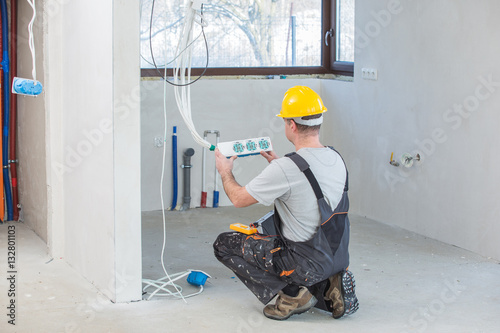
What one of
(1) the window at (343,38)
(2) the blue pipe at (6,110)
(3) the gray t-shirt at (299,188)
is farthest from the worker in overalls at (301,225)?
(1) the window at (343,38)

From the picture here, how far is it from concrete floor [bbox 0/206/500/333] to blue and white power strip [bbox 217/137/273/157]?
706mm

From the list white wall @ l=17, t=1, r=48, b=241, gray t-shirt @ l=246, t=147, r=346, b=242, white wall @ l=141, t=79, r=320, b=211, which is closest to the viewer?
gray t-shirt @ l=246, t=147, r=346, b=242

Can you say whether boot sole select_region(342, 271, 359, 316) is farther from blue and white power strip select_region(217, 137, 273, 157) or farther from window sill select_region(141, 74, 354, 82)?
window sill select_region(141, 74, 354, 82)

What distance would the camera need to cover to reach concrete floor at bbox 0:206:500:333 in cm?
289

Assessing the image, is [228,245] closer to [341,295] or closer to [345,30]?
[341,295]

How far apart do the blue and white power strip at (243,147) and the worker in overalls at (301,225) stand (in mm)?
46

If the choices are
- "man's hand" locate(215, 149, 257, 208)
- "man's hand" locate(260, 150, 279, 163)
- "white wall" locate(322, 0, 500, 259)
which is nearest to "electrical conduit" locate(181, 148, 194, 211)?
"white wall" locate(322, 0, 500, 259)

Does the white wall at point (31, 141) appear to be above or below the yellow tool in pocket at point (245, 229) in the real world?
above

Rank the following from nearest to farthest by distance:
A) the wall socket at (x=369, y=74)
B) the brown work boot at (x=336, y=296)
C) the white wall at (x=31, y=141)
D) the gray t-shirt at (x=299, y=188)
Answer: the gray t-shirt at (x=299, y=188)
the brown work boot at (x=336, y=296)
the white wall at (x=31, y=141)
the wall socket at (x=369, y=74)

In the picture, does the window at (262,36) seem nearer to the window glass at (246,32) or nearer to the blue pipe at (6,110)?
the window glass at (246,32)

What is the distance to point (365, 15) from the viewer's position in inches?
193

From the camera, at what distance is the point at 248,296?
3266mm

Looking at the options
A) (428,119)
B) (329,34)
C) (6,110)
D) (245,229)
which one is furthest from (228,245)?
(329,34)

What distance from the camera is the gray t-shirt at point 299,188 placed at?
9.25ft
